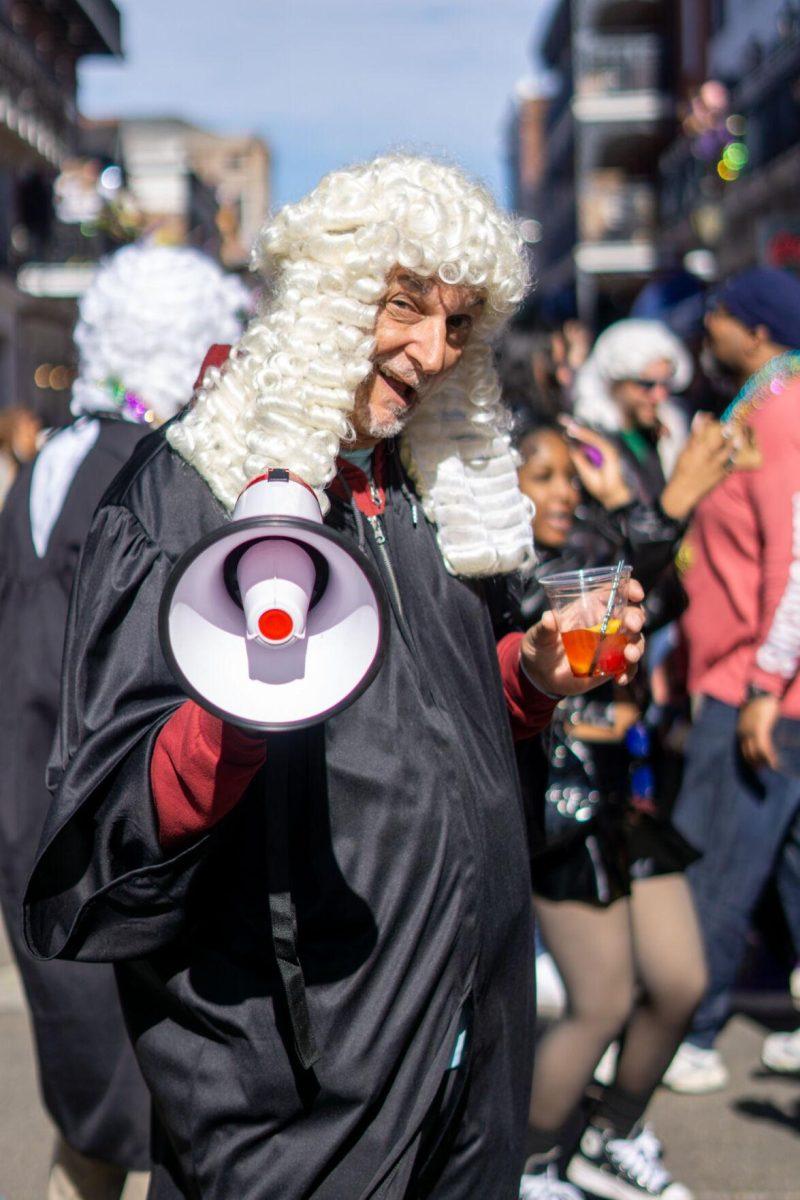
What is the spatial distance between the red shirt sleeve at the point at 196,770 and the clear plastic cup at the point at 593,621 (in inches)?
21.1

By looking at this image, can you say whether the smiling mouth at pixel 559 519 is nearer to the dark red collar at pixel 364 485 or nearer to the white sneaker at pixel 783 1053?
the dark red collar at pixel 364 485

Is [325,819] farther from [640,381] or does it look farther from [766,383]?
[640,381]

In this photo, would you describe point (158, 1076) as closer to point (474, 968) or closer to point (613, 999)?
point (474, 968)

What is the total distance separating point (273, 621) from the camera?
1.70 meters

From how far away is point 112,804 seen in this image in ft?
6.35

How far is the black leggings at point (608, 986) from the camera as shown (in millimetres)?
3340

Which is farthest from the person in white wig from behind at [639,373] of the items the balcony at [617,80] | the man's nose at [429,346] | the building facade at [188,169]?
the balcony at [617,80]

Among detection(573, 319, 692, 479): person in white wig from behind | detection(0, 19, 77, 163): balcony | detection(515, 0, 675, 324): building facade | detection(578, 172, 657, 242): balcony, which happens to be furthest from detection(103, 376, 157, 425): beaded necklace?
detection(578, 172, 657, 242): balcony

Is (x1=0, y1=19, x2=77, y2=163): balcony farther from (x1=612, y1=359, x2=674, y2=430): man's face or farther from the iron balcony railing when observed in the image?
(x1=612, y1=359, x2=674, y2=430): man's face

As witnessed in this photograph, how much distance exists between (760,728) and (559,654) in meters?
1.97

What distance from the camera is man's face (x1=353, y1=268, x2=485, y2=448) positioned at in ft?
7.20

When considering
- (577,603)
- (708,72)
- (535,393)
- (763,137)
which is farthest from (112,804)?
(708,72)

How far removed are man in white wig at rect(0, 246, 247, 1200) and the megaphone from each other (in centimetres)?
146

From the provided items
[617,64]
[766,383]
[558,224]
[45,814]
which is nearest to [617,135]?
[617,64]
